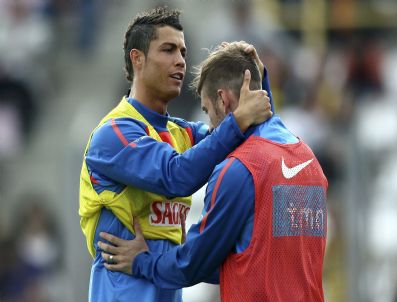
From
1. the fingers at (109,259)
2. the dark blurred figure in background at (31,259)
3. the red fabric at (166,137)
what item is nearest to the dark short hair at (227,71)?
the red fabric at (166,137)

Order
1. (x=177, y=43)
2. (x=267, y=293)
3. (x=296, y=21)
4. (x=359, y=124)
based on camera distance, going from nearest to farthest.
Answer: (x=267, y=293)
(x=177, y=43)
(x=359, y=124)
(x=296, y=21)

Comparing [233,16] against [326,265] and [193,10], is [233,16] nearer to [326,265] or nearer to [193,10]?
[193,10]

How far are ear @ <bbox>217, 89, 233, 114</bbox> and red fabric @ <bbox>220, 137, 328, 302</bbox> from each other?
202mm

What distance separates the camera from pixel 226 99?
5.58 meters

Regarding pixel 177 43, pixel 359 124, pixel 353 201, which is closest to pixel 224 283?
pixel 177 43

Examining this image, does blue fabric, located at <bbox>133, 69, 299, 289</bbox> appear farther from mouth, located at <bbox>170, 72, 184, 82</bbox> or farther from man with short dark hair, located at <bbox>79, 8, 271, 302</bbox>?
mouth, located at <bbox>170, 72, 184, 82</bbox>

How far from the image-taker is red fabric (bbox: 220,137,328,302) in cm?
538

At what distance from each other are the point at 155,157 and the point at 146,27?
29.5 inches

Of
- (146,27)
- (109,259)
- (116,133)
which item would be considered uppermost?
(146,27)

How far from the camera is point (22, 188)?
14070 millimetres

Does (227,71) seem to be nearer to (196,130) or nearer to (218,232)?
(218,232)

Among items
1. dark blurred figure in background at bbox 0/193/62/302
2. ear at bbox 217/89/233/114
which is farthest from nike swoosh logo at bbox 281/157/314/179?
dark blurred figure in background at bbox 0/193/62/302

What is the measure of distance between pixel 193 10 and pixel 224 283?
365 inches

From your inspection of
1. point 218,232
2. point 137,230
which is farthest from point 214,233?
point 137,230
